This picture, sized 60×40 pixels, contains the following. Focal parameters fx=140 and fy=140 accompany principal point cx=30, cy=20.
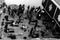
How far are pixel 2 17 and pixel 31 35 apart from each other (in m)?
0.91

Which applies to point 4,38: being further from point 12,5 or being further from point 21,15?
point 12,5

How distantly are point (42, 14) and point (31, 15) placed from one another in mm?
281

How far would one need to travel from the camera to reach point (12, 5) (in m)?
3.76

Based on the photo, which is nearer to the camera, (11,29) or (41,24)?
(11,29)

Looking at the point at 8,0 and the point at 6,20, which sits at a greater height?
the point at 8,0

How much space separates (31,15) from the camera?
3422 millimetres

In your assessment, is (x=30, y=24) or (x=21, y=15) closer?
(x=30, y=24)

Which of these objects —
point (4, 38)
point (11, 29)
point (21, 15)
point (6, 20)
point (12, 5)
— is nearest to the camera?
point (4, 38)

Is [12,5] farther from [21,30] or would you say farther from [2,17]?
[21,30]

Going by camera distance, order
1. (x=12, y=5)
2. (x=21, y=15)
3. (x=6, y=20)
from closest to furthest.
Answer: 1. (x=6, y=20)
2. (x=21, y=15)
3. (x=12, y=5)

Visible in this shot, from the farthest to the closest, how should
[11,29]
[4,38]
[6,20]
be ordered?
[6,20] → [11,29] → [4,38]

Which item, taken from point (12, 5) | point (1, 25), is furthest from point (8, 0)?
point (1, 25)

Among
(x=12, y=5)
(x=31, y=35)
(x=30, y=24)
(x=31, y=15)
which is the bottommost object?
(x=31, y=35)

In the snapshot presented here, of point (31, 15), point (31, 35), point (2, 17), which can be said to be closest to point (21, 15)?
point (31, 15)
